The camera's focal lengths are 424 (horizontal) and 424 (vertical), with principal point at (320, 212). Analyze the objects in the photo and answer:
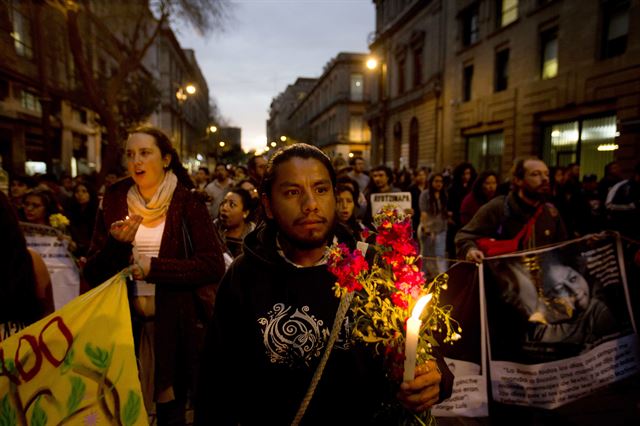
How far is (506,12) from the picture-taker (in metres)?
20.5

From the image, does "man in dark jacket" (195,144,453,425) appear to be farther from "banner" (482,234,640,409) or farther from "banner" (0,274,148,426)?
"banner" (482,234,640,409)

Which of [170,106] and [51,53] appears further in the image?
[170,106]

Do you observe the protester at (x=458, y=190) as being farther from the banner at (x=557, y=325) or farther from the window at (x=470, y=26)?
the window at (x=470, y=26)

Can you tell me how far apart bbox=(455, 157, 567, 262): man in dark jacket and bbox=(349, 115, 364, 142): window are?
191 ft

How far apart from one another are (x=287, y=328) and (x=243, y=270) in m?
0.31

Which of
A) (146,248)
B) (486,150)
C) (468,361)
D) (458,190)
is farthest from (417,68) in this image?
(146,248)

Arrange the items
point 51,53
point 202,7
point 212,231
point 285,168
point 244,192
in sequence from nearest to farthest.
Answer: point 285,168 → point 212,231 → point 244,192 → point 202,7 → point 51,53

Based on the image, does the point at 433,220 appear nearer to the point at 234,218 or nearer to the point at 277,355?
the point at 234,218

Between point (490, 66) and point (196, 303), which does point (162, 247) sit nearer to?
point (196, 303)

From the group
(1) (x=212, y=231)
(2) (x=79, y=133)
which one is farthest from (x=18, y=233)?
(2) (x=79, y=133)

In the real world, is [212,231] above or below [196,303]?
above

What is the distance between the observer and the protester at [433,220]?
319 inches

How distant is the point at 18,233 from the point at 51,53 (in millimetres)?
22678

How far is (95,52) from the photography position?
2702 cm
